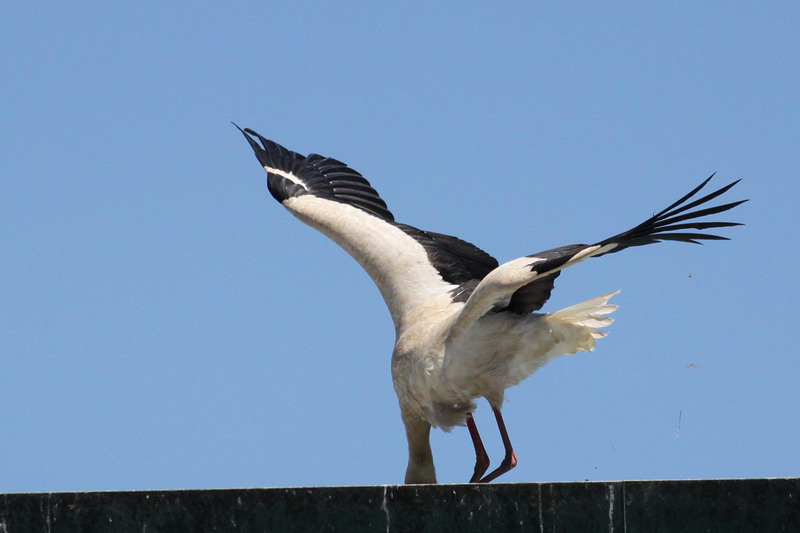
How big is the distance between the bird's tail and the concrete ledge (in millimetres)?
2334

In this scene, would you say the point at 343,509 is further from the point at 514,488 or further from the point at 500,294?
the point at 500,294

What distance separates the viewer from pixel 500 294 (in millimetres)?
6328

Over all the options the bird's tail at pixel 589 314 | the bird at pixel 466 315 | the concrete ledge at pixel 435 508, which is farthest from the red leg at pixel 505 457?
the concrete ledge at pixel 435 508

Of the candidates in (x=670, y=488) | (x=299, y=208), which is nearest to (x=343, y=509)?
(x=670, y=488)

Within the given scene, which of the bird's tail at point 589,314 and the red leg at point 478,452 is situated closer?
the bird's tail at point 589,314

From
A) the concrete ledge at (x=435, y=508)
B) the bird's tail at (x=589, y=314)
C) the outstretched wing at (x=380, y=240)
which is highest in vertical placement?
the outstretched wing at (x=380, y=240)

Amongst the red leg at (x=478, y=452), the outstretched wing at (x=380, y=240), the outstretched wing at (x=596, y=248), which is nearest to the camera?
the outstretched wing at (x=596, y=248)

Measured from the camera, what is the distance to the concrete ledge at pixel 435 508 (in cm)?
447

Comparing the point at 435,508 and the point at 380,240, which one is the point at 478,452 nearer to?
the point at 380,240

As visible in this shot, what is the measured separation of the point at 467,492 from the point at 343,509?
0.45m

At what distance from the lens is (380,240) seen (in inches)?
329

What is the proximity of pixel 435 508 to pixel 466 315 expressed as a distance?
2092mm

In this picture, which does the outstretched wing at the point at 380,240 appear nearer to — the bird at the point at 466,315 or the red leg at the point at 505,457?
the bird at the point at 466,315

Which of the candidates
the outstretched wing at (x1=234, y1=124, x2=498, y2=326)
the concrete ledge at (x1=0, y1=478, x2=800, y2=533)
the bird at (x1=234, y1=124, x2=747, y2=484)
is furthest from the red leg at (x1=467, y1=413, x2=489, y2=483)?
the concrete ledge at (x1=0, y1=478, x2=800, y2=533)
